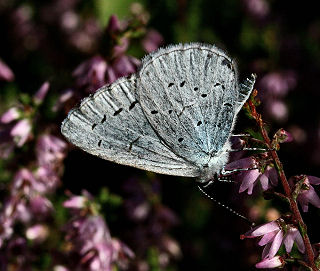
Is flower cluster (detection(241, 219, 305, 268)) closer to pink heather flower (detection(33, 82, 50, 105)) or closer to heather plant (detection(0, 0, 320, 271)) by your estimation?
heather plant (detection(0, 0, 320, 271))

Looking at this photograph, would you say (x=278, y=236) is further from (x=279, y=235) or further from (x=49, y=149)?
(x=49, y=149)

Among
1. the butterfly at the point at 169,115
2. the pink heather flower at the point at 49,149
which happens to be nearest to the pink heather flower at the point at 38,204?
the pink heather flower at the point at 49,149

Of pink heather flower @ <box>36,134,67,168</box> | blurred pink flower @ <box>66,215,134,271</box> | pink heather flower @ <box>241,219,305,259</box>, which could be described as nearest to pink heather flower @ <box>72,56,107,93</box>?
pink heather flower @ <box>36,134,67,168</box>

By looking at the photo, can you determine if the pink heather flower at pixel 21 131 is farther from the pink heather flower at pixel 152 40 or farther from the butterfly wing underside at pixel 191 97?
the pink heather flower at pixel 152 40

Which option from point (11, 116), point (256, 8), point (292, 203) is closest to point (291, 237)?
point (292, 203)

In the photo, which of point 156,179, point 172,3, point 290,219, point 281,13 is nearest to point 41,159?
point 156,179

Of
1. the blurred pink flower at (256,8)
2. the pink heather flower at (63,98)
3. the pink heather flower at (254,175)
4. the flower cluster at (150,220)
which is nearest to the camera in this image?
the pink heather flower at (254,175)
